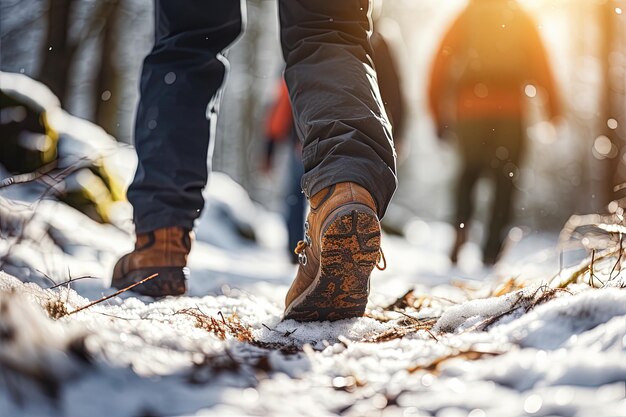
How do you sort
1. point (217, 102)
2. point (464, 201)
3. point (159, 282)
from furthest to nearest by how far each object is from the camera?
point (464, 201) → point (217, 102) → point (159, 282)

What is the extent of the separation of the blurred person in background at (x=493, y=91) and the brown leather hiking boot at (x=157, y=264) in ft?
14.9

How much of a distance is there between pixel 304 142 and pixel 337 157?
0.57 feet

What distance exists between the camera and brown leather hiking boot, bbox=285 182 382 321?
1.51 metres

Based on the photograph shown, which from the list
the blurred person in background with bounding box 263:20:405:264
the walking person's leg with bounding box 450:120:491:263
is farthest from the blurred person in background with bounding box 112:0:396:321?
the walking person's leg with bounding box 450:120:491:263

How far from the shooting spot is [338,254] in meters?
1.54

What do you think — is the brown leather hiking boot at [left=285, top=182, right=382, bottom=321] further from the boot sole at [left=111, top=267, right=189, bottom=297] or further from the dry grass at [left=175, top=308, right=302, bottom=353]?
the boot sole at [left=111, top=267, right=189, bottom=297]

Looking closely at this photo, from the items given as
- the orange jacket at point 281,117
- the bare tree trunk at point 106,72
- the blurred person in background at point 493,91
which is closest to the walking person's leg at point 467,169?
the blurred person in background at point 493,91

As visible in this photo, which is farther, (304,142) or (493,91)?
(493,91)

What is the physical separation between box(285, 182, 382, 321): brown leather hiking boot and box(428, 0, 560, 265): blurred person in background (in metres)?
A: 4.83

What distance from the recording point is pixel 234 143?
87.8 ft

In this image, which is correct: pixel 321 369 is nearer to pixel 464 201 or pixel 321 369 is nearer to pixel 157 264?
pixel 157 264

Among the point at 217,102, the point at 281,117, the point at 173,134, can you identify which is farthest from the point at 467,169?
the point at 173,134

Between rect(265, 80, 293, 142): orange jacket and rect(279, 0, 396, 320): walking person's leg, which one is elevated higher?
rect(265, 80, 293, 142): orange jacket

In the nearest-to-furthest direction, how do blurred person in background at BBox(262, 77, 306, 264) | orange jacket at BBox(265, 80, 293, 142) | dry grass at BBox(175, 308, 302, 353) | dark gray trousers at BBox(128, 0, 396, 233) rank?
dry grass at BBox(175, 308, 302, 353) → dark gray trousers at BBox(128, 0, 396, 233) → blurred person in background at BBox(262, 77, 306, 264) → orange jacket at BBox(265, 80, 293, 142)
